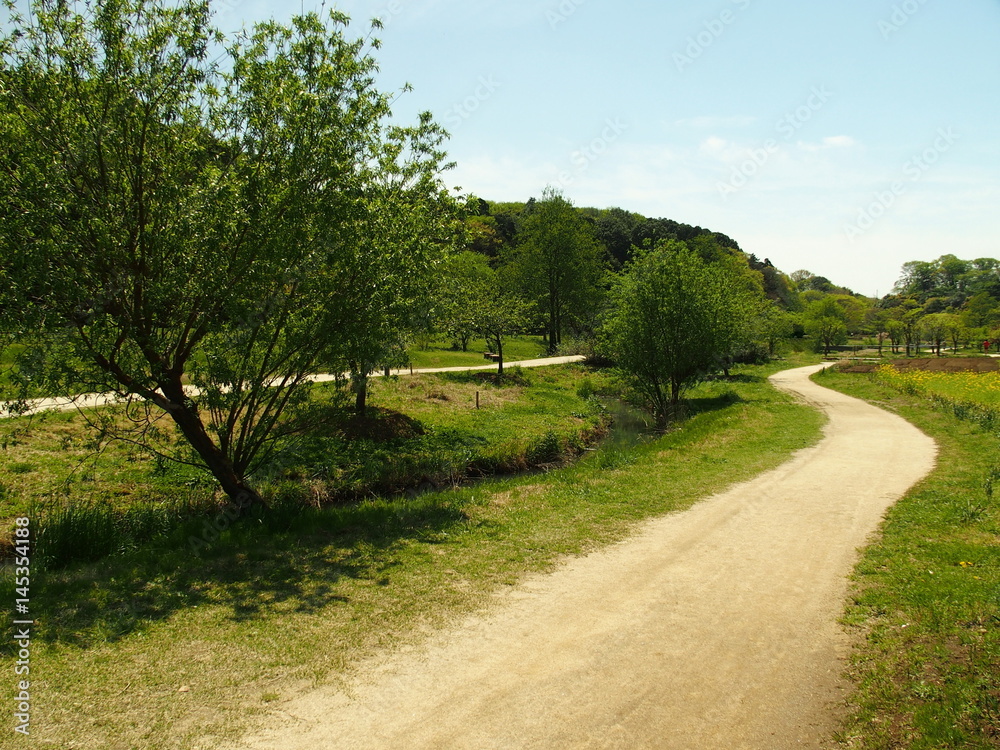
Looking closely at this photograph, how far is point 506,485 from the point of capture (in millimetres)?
14375


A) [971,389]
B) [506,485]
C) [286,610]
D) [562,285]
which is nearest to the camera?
[286,610]

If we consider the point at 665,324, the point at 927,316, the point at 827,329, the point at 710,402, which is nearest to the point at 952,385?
the point at 710,402

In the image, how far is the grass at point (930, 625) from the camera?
4750 mm

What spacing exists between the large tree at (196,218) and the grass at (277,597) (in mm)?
2674

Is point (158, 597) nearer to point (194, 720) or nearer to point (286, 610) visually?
point (286, 610)

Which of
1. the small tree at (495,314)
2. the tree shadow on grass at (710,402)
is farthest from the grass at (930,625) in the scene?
the small tree at (495,314)

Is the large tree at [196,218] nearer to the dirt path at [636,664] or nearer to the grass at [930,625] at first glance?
the dirt path at [636,664]

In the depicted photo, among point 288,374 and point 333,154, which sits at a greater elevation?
point 333,154

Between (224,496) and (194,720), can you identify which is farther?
(224,496)

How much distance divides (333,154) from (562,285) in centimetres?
4285

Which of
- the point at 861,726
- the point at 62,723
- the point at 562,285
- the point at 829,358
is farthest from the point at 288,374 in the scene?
the point at 829,358

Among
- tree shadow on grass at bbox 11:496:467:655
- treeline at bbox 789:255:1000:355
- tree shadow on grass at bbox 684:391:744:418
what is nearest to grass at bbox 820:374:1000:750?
tree shadow on grass at bbox 11:496:467:655

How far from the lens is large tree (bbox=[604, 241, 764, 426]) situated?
2614cm

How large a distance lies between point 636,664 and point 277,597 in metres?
4.60
